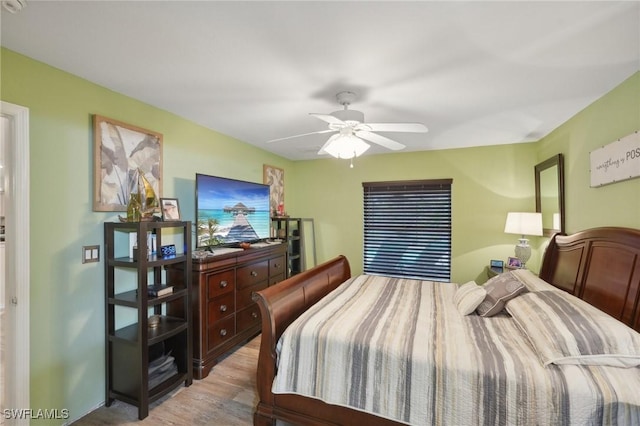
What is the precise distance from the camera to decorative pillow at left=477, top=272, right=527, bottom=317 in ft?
7.11

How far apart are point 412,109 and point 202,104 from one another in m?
1.90

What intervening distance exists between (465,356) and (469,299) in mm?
823

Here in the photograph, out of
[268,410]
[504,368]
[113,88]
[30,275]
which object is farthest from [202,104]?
[504,368]

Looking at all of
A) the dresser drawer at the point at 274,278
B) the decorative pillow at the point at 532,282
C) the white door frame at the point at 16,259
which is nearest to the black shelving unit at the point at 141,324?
the white door frame at the point at 16,259

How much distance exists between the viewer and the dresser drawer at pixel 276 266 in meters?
3.55

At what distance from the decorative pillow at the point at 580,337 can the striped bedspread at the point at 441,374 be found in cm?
5

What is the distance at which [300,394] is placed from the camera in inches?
68.4

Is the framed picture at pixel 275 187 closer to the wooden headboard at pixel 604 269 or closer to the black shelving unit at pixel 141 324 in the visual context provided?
the black shelving unit at pixel 141 324

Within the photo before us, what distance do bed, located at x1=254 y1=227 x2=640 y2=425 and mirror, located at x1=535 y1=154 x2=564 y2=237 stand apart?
2.52ft

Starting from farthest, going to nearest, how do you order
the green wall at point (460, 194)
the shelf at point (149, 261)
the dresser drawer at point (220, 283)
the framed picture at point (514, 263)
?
the green wall at point (460, 194) < the framed picture at point (514, 263) < the dresser drawer at point (220, 283) < the shelf at point (149, 261)

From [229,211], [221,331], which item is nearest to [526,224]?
[229,211]

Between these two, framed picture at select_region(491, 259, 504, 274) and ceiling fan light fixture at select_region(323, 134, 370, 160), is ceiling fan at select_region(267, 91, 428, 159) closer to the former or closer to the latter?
ceiling fan light fixture at select_region(323, 134, 370, 160)

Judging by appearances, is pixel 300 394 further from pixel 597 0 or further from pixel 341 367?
pixel 597 0

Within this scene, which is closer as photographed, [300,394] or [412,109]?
[300,394]
